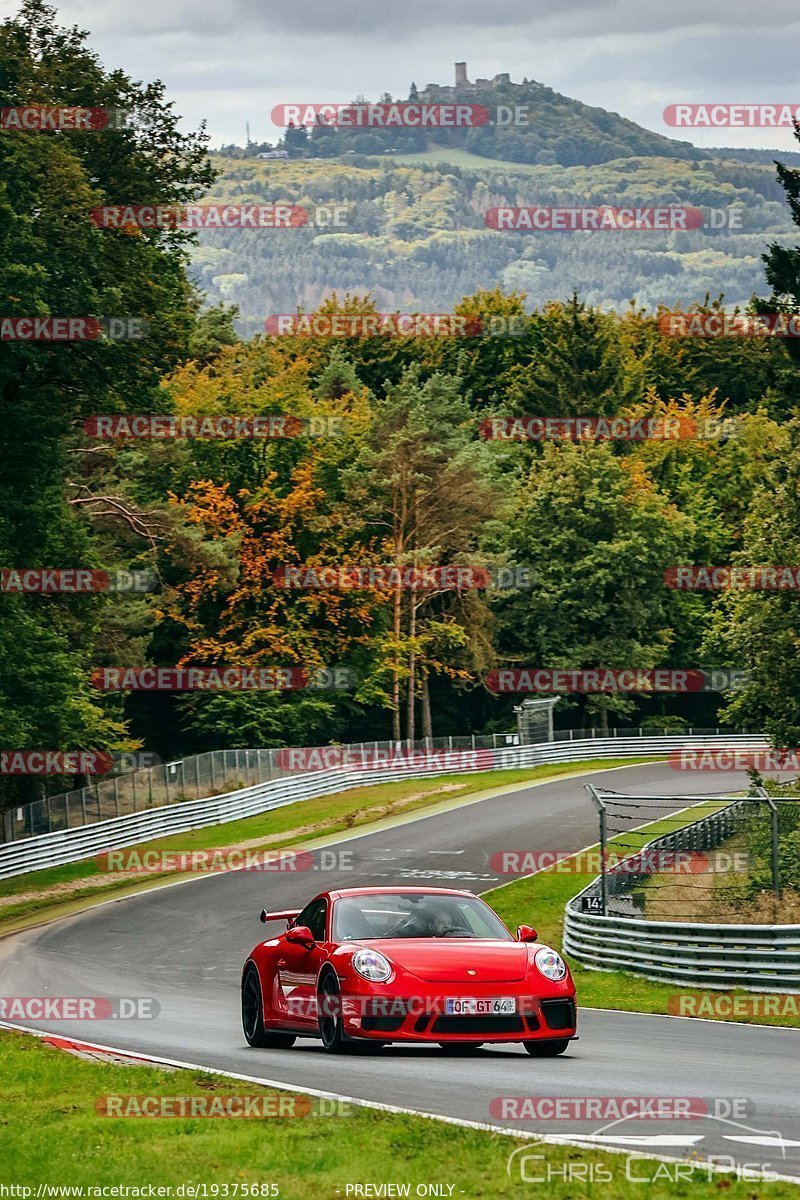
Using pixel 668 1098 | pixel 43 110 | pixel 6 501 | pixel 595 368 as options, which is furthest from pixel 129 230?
pixel 595 368

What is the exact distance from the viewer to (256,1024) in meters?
15.0

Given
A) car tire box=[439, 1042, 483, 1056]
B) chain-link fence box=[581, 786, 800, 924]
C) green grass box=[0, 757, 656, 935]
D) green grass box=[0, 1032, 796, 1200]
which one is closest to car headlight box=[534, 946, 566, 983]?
car tire box=[439, 1042, 483, 1056]

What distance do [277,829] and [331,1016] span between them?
3940 centimetres

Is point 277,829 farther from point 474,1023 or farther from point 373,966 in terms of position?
point 474,1023

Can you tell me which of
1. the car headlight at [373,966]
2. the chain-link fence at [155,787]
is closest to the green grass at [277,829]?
the chain-link fence at [155,787]

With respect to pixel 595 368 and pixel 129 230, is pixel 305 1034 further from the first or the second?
pixel 595 368

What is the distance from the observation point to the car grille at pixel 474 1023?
1284cm

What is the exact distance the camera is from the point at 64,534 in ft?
137

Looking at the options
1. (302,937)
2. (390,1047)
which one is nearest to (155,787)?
(390,1047)

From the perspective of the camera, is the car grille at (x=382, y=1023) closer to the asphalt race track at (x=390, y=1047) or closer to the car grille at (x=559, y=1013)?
the asphalt race track at (x=390, y=1047)

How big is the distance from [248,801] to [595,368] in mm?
44665

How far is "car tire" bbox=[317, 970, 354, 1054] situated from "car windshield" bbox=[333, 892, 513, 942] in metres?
0.45

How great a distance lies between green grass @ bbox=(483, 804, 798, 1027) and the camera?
827 inches

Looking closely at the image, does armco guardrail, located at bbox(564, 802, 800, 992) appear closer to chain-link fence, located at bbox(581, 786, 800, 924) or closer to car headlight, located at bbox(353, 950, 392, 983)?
chain-link fence, located at bbox(581, 786, 800, 924)
